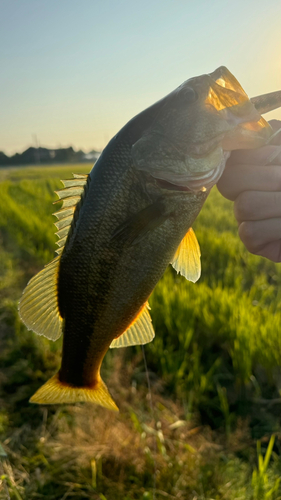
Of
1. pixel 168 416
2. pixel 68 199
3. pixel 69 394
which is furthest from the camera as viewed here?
pixel 168 416

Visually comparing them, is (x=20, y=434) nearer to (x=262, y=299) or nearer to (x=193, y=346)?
(x=193, y=346)

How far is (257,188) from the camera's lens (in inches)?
64.1

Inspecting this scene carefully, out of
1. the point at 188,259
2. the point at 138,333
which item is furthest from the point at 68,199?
the point at 138,333

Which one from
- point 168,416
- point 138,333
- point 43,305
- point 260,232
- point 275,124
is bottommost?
point 168,416

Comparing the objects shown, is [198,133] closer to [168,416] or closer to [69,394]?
[69,394]

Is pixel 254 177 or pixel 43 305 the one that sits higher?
pixel 254 177

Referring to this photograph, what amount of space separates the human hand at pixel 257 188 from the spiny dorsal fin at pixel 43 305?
902 millimetres

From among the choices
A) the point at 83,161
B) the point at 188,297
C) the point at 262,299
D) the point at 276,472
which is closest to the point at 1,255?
the point at 188,297

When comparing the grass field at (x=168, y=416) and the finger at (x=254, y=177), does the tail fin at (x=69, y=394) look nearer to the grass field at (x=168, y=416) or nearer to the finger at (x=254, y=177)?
the grass field at (x=168, y=416)

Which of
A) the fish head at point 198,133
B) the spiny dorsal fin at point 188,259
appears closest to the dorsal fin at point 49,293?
the fish head at point 198,133

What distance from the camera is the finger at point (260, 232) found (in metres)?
1.68

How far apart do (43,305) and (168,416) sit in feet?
5.40

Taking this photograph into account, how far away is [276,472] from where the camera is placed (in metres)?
2.32

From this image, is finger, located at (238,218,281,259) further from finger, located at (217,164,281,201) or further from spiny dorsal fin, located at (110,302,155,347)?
spiny dorsal fin, located at (110,302,155,347)
